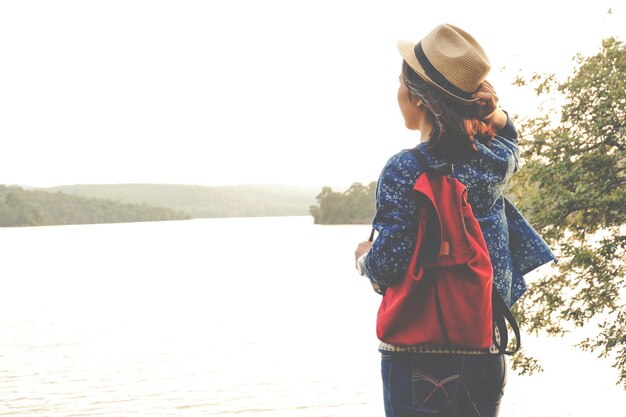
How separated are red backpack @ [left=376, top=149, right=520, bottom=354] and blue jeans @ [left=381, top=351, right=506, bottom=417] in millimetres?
66

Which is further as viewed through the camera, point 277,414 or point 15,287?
point 15,287

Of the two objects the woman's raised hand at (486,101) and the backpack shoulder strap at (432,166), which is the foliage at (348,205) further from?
the backpack shoulder strap at (432,166)

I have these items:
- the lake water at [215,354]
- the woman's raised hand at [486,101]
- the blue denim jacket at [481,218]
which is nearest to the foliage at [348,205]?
the lake water at [215,354]

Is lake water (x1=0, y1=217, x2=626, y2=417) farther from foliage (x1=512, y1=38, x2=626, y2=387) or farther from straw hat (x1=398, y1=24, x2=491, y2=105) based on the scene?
straw hat (x1=398, y1=24, x2=491, y2=105)

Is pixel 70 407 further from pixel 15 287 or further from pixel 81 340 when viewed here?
pixel 15 287

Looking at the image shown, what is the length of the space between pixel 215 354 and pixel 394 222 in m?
28.8

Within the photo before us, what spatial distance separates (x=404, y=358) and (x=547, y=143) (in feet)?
35.9

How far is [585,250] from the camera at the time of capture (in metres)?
11.8

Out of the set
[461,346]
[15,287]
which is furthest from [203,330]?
[461,346]

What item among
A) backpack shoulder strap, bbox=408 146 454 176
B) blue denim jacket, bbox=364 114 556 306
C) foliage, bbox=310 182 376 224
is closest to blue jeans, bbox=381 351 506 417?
blue denim jacket, bbox=364 114 556 306

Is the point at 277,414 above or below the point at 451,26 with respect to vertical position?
below

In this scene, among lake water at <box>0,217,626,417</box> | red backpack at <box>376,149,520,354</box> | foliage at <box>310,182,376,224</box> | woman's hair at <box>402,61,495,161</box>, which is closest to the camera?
red backpack at <box>376,149,520,354</box>

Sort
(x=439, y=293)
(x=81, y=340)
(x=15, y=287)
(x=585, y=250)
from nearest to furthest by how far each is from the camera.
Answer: (x=439, y=293), (x=585, y=250), (x=81, y=340), (x=15, y=287)

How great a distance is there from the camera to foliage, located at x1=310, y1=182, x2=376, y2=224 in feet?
522
